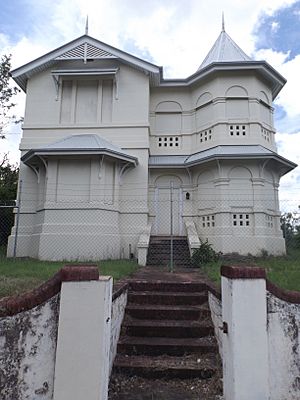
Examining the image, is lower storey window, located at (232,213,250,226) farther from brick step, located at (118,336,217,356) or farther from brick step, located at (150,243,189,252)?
brick step, located at (118,336,217,356)

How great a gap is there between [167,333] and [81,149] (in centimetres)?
839

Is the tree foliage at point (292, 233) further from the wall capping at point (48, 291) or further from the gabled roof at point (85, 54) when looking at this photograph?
the wall capping at point (48, 291)

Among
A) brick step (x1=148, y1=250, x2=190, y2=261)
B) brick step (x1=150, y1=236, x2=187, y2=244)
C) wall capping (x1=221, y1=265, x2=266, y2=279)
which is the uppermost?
brick step (x1=150, y1=236, x2=187, y2=244)

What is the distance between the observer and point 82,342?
3.16 meters

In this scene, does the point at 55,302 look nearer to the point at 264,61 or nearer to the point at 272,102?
the point at 264,61

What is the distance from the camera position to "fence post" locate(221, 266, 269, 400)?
3.31m

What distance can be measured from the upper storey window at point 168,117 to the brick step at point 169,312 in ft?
35.5

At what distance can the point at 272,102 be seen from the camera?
15156mm

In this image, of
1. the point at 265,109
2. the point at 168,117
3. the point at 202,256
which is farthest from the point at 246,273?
the point at 265,109

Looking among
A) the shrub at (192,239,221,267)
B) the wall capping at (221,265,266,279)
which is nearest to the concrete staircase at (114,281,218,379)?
the wall capping at (221,265,266,279)

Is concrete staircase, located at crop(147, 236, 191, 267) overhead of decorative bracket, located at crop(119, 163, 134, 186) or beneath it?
beneath

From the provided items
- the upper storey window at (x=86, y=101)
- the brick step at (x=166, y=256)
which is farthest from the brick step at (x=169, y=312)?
the upper storey window at (x=86, y=101)

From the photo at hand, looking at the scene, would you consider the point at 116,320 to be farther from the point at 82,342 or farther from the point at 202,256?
the point at 202,256

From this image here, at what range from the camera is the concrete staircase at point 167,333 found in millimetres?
4285
